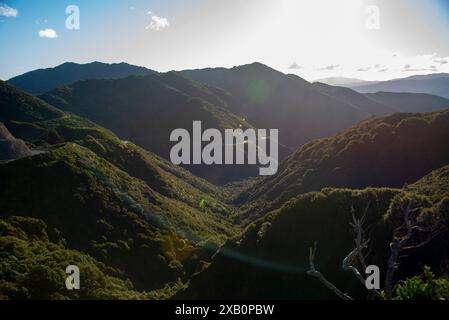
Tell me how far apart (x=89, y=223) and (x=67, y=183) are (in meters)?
8.18

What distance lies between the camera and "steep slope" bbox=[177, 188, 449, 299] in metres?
38.0

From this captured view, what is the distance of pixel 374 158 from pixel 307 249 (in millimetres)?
65969

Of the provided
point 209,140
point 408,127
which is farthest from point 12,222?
point 209,140

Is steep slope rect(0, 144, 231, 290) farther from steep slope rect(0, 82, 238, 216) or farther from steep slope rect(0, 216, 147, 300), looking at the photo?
steep slope rect(0, 82, 238, 216)

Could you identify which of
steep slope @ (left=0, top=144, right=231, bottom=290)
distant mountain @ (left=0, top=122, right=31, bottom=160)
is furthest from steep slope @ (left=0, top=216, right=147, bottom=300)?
distant mountain @ (left=0, top=122, right=31, bottom=160)

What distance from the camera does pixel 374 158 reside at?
104375 mm

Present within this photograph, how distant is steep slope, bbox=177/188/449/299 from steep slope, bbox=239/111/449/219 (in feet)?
169

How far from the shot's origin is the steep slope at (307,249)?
38000mm

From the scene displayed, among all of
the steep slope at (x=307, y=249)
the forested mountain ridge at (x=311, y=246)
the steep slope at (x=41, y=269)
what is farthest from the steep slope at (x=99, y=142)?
the steep slope at (x=307, y=249)

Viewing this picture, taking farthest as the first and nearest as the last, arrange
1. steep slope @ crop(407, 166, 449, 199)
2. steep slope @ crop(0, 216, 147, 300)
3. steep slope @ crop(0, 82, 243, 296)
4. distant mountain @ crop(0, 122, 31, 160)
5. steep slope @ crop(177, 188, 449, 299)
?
Result: distant mountain @ crop(0, 122, 31, 160), steep slope @ crop(407, 166, 449, 199), steep slope @ crop(0, 82, 243, 296), steep slope @ crop(177, 188, 449, 299), steep slope @ crop(0, 216, 147, 300)

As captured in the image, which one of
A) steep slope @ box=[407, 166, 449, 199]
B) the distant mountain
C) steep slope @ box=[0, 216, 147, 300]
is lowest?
steep slope @ box=[0, 216, 147, 300]

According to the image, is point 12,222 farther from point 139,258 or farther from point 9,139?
point 9,139

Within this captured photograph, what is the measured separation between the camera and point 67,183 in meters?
63.8

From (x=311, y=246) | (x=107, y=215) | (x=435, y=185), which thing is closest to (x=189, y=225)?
(x=107, y=215)
